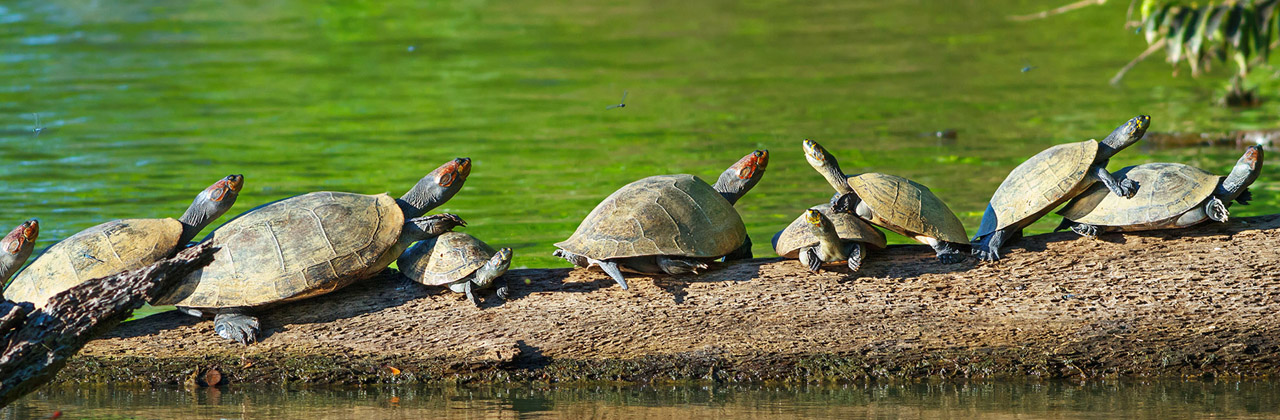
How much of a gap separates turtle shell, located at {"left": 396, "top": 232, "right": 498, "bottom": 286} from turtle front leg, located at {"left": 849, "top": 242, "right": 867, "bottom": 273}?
149 centimetres

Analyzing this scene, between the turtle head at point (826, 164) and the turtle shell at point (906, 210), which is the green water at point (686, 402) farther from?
the turtle head at point (826, 164)

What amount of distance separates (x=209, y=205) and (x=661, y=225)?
196 cm

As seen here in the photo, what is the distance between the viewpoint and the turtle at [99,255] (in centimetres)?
490

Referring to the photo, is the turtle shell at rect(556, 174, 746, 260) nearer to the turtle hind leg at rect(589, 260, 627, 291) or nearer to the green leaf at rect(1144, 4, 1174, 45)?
the turtle hind leg at rect(589, 260, 627, 291)

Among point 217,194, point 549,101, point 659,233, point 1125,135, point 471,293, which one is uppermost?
point 549,101

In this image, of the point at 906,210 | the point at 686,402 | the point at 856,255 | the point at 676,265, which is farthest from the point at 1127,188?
the point at 686,402

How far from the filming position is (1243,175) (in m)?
5.01

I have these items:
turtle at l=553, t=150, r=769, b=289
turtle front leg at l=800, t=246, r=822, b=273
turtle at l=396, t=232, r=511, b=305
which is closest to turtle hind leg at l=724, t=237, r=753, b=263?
turtle at l=553, t=150, r=769, b=289

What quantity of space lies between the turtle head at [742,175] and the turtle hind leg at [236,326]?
2168 mm

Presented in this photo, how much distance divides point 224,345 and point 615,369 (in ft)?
5.34

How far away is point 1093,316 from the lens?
482 cm

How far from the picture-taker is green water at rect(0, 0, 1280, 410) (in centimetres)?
979

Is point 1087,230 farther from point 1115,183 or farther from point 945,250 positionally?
point 945,250

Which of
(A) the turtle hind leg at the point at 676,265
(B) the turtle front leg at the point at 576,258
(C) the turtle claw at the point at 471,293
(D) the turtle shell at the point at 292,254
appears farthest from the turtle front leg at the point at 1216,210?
(D) the turtle shell at the point at 292,254
